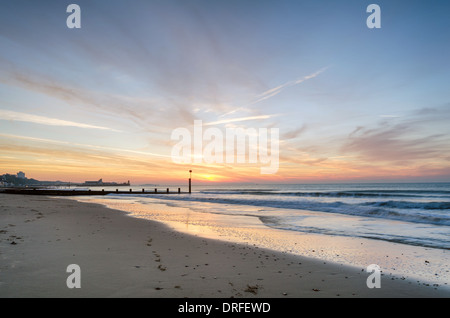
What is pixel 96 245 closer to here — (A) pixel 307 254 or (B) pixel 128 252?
(B) pixel 128 252

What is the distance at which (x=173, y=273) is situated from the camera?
6.09 m

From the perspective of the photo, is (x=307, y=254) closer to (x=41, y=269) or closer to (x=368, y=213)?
(x=41, y=269)

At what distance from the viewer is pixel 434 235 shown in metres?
12.7

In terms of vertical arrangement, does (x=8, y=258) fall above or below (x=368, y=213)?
above

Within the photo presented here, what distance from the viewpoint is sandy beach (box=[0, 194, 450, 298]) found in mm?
5055

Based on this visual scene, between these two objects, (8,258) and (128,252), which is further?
(128,252)

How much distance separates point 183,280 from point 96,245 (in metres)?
4.66

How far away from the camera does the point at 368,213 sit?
24.1m

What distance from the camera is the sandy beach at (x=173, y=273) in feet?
16.6
